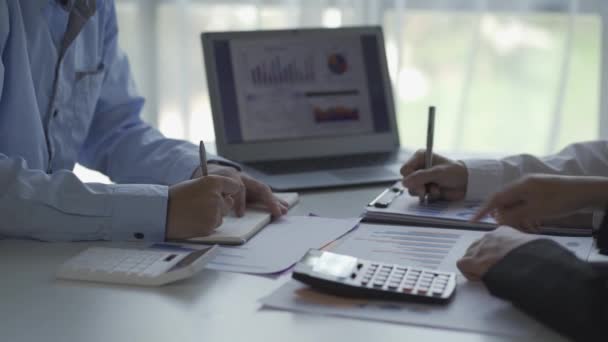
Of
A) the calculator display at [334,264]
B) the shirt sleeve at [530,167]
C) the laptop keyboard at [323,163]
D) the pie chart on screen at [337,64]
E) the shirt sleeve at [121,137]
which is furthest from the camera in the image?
the pie chart on screen at [337,64]

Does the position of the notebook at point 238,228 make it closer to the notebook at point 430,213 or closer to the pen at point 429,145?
the notebook at point 430,213

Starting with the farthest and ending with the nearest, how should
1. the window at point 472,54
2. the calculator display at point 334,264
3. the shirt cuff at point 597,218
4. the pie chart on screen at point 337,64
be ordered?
the window at point 472,54 < the pie chart on screen at point 337,64 < the shirt cuff at point 597,218 < the calculator display at point 334,264

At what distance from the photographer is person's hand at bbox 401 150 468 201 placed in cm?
133

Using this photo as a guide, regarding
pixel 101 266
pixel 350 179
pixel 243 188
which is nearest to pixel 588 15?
pixel 350 179

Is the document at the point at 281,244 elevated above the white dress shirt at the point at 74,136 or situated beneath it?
situated beneath

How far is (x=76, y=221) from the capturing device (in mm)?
1123

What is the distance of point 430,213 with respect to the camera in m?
1.25

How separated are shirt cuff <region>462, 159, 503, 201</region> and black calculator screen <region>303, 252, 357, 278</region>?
45 centimetres

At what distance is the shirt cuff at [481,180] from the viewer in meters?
1.35

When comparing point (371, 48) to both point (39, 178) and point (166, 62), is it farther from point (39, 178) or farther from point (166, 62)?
point (166, 62)

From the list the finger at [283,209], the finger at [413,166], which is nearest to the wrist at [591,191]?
the finger at [413,166]

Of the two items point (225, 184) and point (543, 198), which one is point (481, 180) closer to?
point (543, 198)

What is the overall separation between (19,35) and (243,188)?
1.39 ft

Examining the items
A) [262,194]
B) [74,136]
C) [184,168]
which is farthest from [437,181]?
[74,136]
